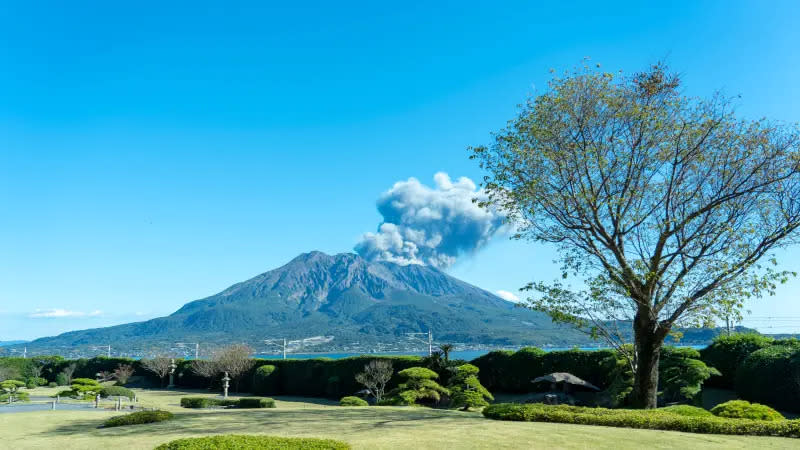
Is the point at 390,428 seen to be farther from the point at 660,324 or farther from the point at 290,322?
the point at 290,322

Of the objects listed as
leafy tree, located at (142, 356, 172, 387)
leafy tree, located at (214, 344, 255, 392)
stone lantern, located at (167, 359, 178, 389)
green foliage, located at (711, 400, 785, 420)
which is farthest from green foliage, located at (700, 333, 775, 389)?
leafy tree, located at (142, 356, 172, 387)

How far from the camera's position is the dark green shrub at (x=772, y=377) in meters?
18.9

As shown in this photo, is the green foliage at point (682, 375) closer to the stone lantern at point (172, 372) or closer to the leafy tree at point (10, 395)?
the leafy tree at point (10, 395)

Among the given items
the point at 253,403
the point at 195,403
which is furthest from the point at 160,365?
the point at 253,403

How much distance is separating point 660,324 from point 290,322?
630ft

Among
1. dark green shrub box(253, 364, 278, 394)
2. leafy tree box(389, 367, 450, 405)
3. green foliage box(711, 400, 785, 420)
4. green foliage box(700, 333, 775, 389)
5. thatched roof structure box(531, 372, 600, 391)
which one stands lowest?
dark green shrub box(253, 364, 278, 394)

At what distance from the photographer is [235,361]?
37.1m

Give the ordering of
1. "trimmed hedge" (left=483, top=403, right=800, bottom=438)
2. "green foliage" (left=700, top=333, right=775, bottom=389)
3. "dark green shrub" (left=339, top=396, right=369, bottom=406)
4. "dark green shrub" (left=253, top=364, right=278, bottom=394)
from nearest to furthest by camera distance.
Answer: "trimmed hedge" (left=483, top=403, right=800, bottom=438), "green foliage" (left=700, top=333, right=775, bottom=389), "dark green shrub" (left=339, top=396, right=369, bottom=406), "dark green shrub" (left=253, top=364, right=278, bottom=394)

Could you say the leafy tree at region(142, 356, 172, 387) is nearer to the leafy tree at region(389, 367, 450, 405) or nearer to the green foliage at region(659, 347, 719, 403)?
the leafy tree at region(389, 367, 450, 405)

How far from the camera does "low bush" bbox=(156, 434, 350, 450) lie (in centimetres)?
939

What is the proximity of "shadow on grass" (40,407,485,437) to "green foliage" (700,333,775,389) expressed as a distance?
49.5 feet

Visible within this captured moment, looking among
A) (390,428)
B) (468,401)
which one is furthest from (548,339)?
(390,428)

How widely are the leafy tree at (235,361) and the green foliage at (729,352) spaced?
28.4 meters

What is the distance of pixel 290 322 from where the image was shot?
7795 inches
